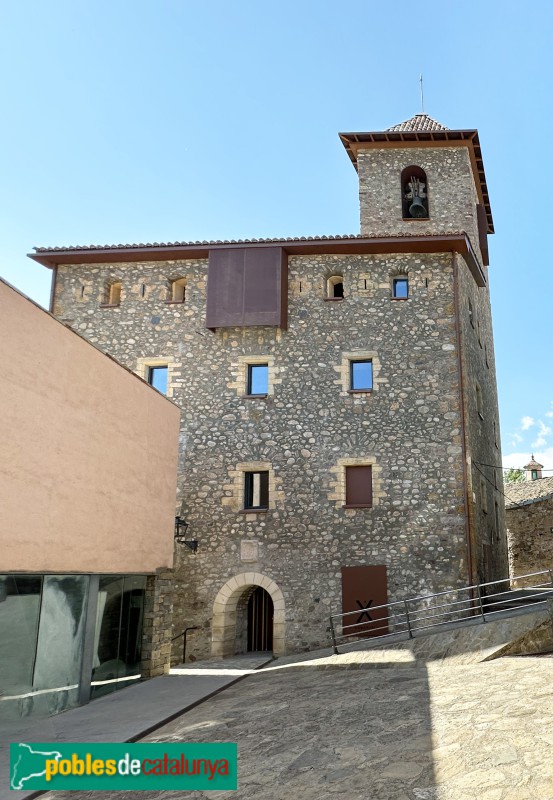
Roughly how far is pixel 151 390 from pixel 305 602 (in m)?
5.98

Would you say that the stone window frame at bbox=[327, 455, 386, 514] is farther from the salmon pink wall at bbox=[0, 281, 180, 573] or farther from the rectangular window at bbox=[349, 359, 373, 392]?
the salmon pink wall at bbox=[0, 281, 180, 573]

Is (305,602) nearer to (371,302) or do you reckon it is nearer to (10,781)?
(371,302)

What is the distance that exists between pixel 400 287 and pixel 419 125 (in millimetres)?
7420

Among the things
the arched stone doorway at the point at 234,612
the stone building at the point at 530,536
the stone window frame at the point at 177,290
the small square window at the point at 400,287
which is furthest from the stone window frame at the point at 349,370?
the stone building at the point at 530,536

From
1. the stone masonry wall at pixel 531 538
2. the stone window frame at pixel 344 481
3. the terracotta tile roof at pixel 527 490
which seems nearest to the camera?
the stone window frame at pixel 344 481

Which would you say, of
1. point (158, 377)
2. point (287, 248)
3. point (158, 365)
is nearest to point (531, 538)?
point (287, 248)

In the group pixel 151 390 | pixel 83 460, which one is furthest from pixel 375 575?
pixel 83 460

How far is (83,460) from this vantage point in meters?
9.89

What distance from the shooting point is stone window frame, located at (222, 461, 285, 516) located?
15344 mm

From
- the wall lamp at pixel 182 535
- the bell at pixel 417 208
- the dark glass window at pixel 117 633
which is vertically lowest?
the dark glass window at pixel 117 633

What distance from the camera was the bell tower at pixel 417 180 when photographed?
18938 millimetres

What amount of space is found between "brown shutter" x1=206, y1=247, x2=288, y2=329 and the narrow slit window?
108 centimetres

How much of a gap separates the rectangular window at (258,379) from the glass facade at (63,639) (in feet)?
19.6

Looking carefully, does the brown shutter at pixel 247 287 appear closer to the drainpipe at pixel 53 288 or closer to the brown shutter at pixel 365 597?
the drainpipe at pixel 53 288
